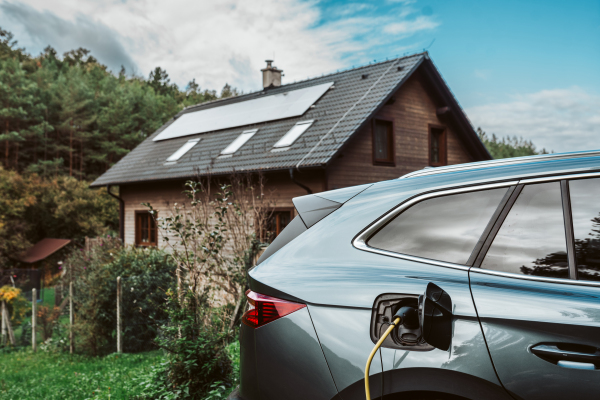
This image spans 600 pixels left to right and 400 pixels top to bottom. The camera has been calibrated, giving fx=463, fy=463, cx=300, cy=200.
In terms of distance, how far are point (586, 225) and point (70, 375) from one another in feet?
26.2

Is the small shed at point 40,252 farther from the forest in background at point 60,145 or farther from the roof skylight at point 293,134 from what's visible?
the roof skylight at point 293,134

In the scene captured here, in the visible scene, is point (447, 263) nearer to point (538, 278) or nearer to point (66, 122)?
point (538, 278)

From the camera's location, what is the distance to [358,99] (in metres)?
14.6

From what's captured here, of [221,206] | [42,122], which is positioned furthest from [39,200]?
[221,206]

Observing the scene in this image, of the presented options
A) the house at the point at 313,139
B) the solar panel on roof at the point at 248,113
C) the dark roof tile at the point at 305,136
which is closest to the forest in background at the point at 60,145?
the solar panel on roof at the point at 248,113

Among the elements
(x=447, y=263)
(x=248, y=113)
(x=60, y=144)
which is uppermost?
(x=60, y=144)

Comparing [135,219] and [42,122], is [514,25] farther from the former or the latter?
[42,122]

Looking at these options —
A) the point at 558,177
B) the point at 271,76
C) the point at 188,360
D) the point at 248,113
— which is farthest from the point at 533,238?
the point at 271,76

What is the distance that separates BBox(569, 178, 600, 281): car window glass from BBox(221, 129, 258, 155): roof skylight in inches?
559

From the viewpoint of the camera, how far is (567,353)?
1.62 metres

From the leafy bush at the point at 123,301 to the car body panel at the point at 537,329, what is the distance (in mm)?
8561

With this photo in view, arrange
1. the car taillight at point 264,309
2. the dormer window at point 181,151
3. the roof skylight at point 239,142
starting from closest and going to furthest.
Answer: the car taillight at point 264,309 < the roof skylight at point 239,142 < the dormer window at point 181,151

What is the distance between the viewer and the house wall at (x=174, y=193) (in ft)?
42.7

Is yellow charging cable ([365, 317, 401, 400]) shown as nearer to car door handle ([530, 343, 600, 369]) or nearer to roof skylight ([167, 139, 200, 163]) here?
car door handle ([530, 343, 600, 369])
